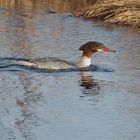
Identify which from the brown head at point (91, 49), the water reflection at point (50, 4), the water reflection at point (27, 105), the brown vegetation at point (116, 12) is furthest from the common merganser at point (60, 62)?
the water reflection at point (50, 4)

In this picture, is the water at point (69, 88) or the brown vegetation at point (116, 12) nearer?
the water at point (69, 88)

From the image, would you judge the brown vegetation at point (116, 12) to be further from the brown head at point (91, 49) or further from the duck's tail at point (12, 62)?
the duck's tail at point (12, 62)

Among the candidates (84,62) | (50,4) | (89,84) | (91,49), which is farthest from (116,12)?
(89,84)

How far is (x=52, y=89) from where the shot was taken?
1059 cm

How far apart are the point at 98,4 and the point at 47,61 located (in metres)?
6.60

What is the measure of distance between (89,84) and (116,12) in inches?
271

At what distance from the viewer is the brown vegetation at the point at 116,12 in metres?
17.5

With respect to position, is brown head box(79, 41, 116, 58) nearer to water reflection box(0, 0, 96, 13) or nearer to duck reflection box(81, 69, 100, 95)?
duck reflection box(81, 69, 100, 95)

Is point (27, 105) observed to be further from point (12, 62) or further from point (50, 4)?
point (50, 4)

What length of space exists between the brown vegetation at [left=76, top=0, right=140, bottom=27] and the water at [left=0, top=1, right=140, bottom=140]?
0.43 m

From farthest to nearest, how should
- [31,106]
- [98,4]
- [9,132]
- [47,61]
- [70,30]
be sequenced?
1. [98,4]
2. [70,30]
3. [47,61]
4. [31,106]
5. [9,132]

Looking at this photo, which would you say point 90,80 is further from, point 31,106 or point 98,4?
point 98,4

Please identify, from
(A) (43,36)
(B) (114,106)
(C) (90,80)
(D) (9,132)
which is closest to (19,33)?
(A) (43,36)

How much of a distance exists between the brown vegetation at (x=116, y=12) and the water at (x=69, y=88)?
0.43 meters
